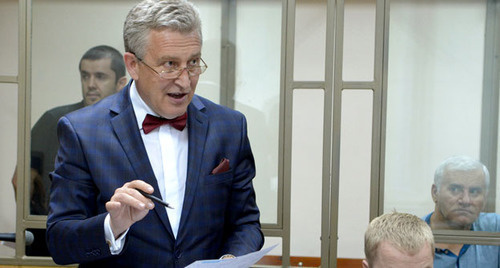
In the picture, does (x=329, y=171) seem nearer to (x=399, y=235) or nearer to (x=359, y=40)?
(x=359, y=40)

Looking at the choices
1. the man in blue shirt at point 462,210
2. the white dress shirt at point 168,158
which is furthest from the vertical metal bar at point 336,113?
the white dress shirt at point 168,158

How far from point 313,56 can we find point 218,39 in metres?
0.46

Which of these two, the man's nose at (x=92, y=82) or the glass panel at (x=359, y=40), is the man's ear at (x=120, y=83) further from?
the glass panel at (x=359, y=40)

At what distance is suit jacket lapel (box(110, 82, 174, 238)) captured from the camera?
74.3 inches

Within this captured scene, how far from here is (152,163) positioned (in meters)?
1.96

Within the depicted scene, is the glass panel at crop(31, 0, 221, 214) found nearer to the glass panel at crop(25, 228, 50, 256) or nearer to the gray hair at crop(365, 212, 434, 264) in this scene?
the glass panel at crop(25, 228, 50, 256)

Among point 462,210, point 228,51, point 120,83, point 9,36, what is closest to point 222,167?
point 228,51

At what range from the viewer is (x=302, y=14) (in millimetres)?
3082

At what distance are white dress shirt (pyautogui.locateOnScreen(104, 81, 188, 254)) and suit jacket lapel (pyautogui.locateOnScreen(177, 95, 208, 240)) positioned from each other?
0.04 meters

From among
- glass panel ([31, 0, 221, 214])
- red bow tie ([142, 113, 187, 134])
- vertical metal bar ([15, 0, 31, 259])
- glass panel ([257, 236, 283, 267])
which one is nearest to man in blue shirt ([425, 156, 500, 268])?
glass panel ([257, 236, 283, 267])

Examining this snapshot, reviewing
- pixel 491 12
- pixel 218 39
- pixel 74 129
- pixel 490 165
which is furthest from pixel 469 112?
pixel 74 129

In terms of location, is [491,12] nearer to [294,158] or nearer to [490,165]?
[490,165]

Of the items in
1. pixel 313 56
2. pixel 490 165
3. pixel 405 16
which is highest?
pixel 405 16

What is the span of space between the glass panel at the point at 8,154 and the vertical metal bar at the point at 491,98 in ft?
7.32
